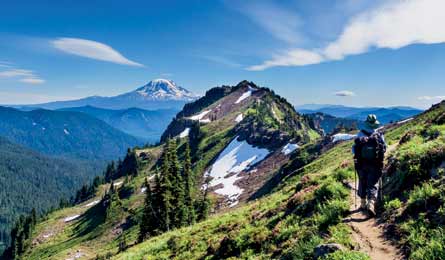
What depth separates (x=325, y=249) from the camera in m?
9.19

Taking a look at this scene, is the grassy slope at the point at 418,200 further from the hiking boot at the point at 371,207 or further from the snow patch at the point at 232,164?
the snow patch at the point at 232,164

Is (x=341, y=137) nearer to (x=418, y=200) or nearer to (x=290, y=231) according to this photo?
(x=290, y=231)

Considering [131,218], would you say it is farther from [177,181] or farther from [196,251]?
[196,251]

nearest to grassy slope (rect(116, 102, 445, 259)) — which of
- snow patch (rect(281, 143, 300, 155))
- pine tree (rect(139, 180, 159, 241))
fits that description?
pine tree (rect(139, 180, 159, 241))

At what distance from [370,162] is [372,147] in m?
0.56

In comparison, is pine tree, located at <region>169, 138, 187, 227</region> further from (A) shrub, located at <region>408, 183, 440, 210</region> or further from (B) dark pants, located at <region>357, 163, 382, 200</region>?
(A) shrub, located at <region>408, 183, 440, 210</region>

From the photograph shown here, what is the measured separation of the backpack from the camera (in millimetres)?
11595

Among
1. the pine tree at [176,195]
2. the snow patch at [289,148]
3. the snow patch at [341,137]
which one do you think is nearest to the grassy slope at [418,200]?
the pine tree at [176,195]

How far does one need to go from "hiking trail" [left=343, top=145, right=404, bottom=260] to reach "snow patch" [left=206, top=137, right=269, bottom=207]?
91386mm

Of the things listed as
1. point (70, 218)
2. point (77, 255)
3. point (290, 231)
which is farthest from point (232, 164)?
point (290, 231)

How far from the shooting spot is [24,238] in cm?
13138

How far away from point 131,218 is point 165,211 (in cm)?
6041

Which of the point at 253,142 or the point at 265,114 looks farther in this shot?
the point at 265,114

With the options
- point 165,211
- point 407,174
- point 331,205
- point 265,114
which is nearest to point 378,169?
point 407,174
